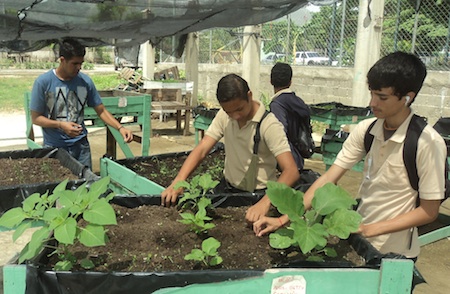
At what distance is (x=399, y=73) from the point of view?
171 cm

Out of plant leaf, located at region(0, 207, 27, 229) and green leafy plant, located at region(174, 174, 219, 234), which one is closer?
plant leaf, located at region(0, 207, 27, 229)

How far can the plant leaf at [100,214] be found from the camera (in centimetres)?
156

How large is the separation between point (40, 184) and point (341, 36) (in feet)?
28.5

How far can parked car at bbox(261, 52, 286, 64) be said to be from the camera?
11.6 metres

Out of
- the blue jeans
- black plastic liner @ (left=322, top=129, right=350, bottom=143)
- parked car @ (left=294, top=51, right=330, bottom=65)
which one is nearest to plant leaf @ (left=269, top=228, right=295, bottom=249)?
the blue jeans

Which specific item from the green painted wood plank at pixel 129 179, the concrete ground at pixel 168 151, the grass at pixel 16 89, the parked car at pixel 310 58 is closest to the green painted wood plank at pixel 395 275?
the concrete ground at pixel 168 151

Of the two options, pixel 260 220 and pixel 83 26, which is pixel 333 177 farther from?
pixel 83 26

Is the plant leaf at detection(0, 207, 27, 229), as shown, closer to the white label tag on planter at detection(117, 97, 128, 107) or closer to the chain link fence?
the white label tag on planter at detection(117, 97, 128, 107)

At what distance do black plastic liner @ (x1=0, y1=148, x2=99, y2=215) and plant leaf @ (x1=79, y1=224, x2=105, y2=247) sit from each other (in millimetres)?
1351

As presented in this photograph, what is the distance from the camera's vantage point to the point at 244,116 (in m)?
2.46

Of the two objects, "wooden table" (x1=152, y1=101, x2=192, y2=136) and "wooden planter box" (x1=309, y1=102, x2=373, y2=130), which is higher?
"wooden planter box" (x1=309, y1=102, x2=373, y2=130)

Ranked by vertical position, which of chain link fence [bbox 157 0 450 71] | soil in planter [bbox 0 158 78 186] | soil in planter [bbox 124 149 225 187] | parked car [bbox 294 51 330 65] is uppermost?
chain link fence [bbox 157 0 450 71]

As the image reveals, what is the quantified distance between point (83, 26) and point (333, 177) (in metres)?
2.59

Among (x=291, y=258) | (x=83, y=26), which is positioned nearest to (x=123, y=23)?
(x=83, y=26)
